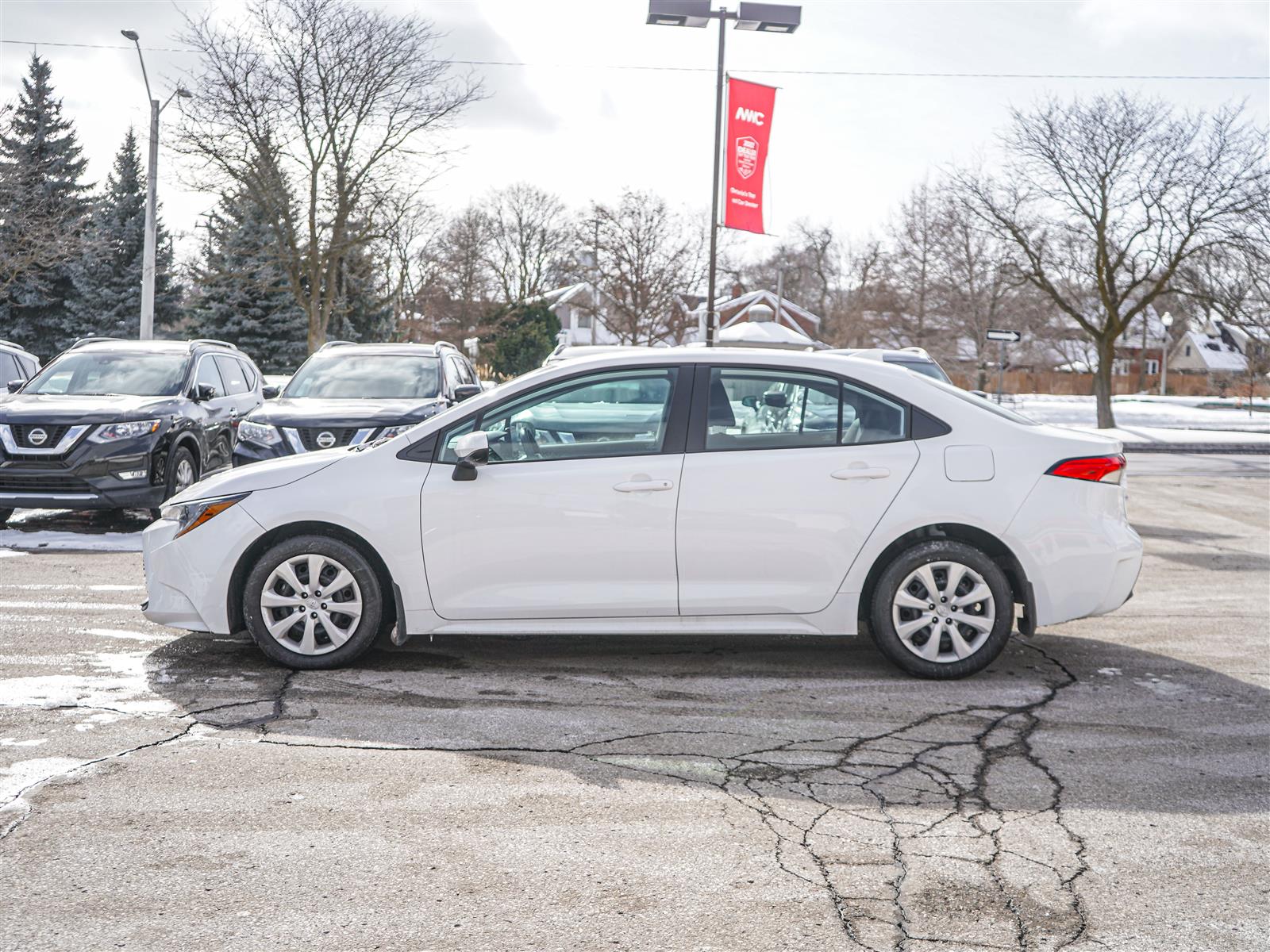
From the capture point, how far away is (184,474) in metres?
12.0

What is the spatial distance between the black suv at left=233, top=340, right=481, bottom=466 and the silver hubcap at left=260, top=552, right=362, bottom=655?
Answer: 4255 millimetres

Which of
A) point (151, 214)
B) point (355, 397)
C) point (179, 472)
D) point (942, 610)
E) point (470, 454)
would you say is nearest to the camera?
point (470, 454)

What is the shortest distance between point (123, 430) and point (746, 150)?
12682 mm

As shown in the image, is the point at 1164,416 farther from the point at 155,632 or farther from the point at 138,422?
the point at 155,632

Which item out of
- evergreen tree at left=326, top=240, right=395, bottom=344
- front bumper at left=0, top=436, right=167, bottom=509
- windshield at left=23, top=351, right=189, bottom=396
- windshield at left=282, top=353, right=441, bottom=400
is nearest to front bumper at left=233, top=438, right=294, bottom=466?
front bumper at left=0, top=436, right=167, bottom=509

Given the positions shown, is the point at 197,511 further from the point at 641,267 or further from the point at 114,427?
the point at 641,267

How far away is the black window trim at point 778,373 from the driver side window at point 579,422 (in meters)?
0.14

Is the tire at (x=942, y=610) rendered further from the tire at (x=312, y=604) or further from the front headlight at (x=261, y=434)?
the front headlight at (x=261, y=434)

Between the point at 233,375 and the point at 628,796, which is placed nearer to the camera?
the point at 628,796

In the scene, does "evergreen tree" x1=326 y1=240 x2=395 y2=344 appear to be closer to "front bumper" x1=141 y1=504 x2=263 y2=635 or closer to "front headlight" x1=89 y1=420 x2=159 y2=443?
"front headlight" x1=89 y1=420 x2=159 y2=443

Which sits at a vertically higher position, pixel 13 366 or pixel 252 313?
pixel 252 313

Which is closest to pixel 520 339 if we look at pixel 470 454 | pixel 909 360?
pixel 909 360

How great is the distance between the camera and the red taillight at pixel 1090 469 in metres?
6.05

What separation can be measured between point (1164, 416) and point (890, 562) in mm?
41178
